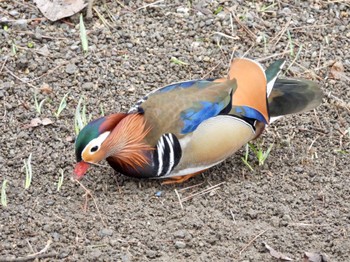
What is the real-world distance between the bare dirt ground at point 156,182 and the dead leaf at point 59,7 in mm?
51

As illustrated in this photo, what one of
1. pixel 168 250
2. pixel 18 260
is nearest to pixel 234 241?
pixel 168 250

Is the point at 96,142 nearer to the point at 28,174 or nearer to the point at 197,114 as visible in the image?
the point at 28,174

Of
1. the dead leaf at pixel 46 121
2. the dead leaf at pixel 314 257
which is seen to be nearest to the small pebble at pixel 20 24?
the dead leaf at pixel 46 121

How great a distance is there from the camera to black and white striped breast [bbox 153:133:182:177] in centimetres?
442

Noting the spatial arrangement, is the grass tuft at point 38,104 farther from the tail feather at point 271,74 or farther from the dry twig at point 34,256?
the tail feather at point 271,74

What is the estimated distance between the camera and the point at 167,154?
4.43m

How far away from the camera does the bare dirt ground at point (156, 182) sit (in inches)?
161

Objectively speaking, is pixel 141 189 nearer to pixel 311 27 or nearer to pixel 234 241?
pixel 234 241

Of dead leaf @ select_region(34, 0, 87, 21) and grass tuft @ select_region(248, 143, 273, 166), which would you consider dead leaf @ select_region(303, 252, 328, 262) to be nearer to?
grass tuft @ select_region(248, 143, 273, 166)

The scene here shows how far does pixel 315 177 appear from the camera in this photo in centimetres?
455

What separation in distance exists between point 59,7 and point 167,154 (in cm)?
145

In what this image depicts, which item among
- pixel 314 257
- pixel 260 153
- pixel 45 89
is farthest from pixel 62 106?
pixel 314 257

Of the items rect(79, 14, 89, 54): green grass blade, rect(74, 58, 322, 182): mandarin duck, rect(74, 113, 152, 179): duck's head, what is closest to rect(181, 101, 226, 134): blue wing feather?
rect(74, 58, 322, 182): mandarin duck

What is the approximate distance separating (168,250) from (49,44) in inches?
67.8
